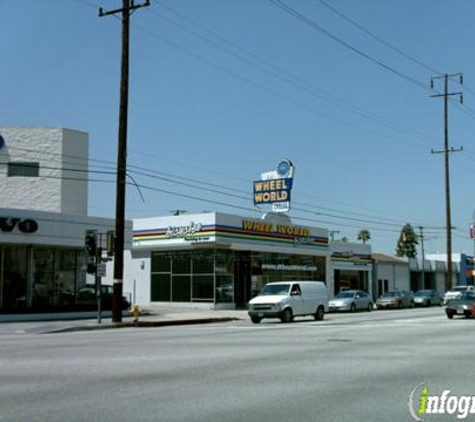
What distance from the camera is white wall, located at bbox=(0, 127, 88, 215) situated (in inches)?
1575

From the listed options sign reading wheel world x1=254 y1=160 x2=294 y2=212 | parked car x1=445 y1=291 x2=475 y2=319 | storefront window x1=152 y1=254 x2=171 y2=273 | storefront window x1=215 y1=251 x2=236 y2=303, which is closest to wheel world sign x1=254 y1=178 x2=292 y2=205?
sign reading wheel world x1=254 y1=160 x2=294 y2=212

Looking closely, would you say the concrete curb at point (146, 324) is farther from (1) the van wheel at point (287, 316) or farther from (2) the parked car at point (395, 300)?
(2) the parked car at point (395, 300)

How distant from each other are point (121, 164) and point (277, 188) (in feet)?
74.2

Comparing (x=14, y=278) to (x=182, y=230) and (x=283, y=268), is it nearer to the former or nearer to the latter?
(x=182, y=230)

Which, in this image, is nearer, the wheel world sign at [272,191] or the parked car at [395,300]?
the parked car at [395,300]

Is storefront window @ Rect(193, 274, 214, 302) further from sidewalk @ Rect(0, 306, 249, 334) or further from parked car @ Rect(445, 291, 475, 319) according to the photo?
parked car @ Rect(445, 291, 475, 319)

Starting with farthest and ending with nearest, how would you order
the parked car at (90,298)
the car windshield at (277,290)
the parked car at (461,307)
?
1. the parked car at (90,298)
2. the parked car at (461,307)
3. the car windshield at (277,290)

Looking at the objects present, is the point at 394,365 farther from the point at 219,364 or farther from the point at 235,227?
the point at 235,227

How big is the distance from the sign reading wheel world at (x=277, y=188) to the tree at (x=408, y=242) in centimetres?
5684

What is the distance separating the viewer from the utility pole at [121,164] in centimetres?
2921

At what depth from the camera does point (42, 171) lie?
40719 millimetres

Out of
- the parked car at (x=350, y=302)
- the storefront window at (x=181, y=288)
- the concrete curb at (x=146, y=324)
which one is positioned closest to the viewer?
the concrete curb at (x=146, y=324)

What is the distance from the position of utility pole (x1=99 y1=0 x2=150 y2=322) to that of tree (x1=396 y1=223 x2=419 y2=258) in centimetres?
7930

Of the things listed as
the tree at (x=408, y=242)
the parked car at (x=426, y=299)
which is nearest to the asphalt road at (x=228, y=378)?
the parked car at (x=426, y=299)
